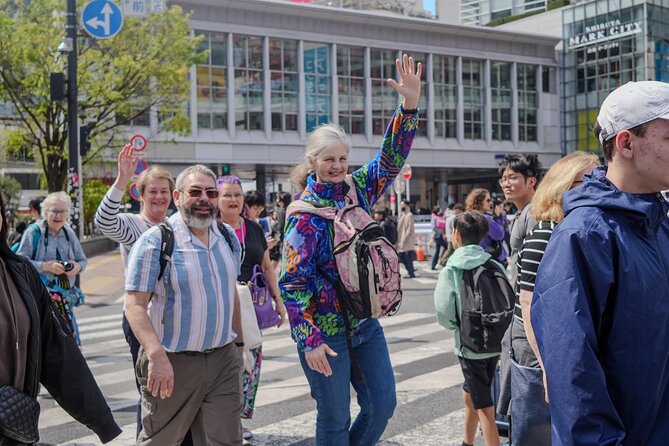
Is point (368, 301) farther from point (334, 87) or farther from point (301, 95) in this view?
point (334, 87)

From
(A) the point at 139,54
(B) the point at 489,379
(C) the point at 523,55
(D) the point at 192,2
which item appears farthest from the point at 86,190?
(C) the point at 523,55

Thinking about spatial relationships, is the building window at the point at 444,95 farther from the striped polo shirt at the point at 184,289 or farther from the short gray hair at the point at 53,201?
the striped polo shirt at the point at 184,289

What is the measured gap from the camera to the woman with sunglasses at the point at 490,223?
8.09 meters

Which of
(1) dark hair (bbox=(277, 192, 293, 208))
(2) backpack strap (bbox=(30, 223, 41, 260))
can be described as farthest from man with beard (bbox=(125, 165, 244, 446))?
(1) dark hair (bbox=(277, 192, 293, 208))

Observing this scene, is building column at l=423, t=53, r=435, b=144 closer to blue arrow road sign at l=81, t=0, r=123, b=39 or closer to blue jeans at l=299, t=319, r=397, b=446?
blue arrow road sign at l=81, t=0, r=123, b=39

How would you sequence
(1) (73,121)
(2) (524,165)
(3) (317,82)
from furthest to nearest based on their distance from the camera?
(3) (317,82) < (1) (73,121) < (2) (524,165)

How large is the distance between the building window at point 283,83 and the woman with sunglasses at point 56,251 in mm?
45374

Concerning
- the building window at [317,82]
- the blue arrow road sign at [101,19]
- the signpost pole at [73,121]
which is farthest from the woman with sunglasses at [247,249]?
the building window at [317,82]

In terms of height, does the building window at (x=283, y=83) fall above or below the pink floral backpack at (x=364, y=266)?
above

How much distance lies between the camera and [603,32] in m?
60.3

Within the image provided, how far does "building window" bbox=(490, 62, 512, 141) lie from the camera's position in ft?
205

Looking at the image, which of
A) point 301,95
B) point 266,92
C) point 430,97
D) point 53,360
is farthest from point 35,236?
point 430,97

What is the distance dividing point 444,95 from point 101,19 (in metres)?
46.5

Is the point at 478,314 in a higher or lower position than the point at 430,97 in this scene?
lower
